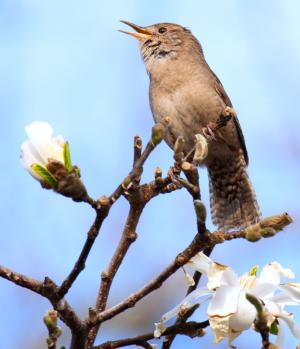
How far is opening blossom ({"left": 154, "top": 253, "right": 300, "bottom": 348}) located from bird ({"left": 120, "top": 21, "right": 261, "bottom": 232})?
3223mm

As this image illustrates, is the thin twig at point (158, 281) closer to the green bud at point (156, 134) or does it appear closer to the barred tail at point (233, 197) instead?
the green bud at point (156, 134)

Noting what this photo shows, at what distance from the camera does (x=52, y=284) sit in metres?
1.55

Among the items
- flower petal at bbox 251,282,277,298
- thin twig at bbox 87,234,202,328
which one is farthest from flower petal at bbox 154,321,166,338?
flower petal at bbox 251,282,277,298

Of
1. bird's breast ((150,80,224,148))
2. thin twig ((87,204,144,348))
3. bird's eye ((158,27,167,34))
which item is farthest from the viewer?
bird's eye ((158,27,167,34))

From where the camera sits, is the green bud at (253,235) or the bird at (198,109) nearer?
the green bud at (253,235)

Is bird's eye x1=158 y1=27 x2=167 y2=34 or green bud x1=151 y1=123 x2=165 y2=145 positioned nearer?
green bud x1=151 y1=123 x2=165 y2=145

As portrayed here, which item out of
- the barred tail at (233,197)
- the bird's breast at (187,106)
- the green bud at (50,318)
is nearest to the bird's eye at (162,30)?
the bird's breast at (187,106)

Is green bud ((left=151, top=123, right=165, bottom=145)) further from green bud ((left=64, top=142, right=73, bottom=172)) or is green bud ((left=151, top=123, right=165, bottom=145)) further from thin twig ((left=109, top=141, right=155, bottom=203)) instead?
green bud ((left=64, top=142, right=73, bottom=172))

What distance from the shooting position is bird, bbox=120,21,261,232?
512cm

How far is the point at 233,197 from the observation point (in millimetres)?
5734

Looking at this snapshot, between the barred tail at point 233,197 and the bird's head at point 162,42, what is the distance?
0.97m

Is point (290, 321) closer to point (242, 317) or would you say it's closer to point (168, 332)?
point (242, 317)

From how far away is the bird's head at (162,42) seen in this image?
5.59m

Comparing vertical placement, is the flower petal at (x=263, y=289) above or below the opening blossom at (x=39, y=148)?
below
